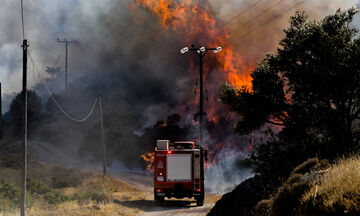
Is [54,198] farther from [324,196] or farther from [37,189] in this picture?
[324,196]

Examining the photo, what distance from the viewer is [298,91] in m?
24.6

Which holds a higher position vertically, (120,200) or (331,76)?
(331,76)

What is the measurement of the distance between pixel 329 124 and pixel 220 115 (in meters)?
39.9

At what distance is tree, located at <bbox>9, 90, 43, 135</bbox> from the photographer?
101 metres

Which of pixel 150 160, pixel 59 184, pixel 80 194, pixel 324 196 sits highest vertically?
pixel 324 196

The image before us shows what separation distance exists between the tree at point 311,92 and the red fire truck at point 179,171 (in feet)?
14.0

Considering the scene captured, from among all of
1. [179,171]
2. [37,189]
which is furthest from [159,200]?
[37,189]

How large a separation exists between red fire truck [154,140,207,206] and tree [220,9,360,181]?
426 centimetres

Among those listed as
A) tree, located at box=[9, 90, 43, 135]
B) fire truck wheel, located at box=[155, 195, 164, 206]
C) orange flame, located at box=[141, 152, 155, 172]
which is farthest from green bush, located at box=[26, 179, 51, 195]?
tree, located at box=[9, 90, 43, 135]

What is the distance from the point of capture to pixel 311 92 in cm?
2469

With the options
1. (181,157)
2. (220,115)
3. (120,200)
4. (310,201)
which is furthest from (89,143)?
(310,201)

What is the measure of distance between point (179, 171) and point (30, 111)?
89385mm

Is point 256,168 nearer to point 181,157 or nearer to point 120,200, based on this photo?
point 181,157

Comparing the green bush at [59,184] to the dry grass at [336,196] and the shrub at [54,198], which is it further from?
the dry grass at [336,196]
